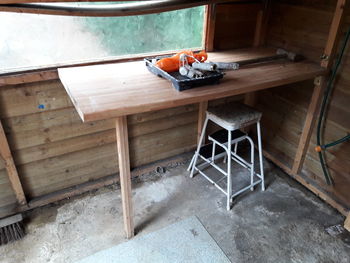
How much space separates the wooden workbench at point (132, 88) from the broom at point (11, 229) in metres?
0.73

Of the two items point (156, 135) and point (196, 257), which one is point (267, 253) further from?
point (156, 135)

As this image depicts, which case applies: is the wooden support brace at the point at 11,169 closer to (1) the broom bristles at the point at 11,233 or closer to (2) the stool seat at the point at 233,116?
(1) the broom bristles at the point at 11,233

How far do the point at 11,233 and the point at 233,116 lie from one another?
1710mm

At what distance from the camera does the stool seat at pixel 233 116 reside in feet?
6.51

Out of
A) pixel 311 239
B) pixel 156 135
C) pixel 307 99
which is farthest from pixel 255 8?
pixel 311 239

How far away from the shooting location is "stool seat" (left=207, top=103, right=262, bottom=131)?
198cm

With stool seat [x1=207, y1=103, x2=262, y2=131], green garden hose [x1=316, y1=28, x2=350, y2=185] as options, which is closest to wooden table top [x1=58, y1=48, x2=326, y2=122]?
green garden hose [x1=316, y1=28, x2=350, y2=185]

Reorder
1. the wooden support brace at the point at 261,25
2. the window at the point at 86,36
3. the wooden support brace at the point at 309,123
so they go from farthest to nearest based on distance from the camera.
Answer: the wooden support brace at the point at 261,25
the wooden support brace at the point at 309,123
the window at the point at 86,36

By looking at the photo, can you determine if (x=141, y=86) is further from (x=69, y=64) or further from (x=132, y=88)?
(x=69, y=64)

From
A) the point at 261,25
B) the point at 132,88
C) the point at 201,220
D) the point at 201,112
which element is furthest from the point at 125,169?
the point at 261,25

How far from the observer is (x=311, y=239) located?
1938mm

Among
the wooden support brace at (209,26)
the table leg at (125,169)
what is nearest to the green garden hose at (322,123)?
the wooden support brace at (209,26)

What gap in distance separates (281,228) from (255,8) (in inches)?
67.9

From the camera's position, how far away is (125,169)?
1.66m
